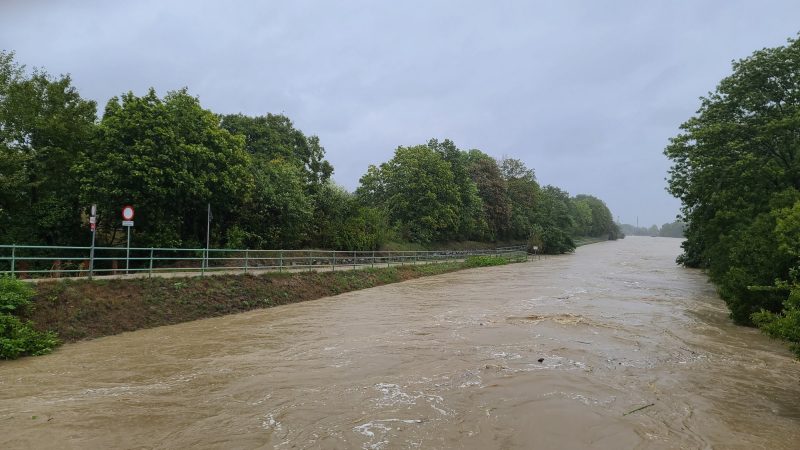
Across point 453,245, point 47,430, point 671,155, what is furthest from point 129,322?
point 453,245

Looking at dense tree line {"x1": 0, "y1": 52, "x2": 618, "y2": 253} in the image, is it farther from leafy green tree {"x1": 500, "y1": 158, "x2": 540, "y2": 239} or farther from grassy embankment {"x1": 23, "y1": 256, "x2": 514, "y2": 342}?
leafy green tree {"x1": 500, "y1": 158, "x2": 540, "y2": 239}

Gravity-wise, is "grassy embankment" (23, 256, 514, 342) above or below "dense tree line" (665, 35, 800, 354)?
below

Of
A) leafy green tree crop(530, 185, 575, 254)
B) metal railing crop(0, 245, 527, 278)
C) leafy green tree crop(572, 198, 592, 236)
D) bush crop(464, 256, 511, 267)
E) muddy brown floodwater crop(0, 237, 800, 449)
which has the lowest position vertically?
muddy brown floodwater crop(0, 237, 800, 449)

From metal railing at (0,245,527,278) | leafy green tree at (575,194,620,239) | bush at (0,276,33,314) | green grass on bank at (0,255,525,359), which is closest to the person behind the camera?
bush at (0,276,33,314)

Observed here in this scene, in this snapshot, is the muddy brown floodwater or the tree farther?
the tree

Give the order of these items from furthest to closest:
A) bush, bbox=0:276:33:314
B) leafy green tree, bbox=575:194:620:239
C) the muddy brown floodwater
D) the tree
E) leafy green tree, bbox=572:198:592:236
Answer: leafy green tree, bbox=575:194:620:239, leafy green tree, bbox=572:198:592:236, the tree, bush, bbox=0:276:33:314, the muddy brown floodwater

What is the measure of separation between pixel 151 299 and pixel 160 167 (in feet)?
23.7

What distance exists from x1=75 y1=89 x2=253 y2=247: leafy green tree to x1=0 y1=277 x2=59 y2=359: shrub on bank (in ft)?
25.0

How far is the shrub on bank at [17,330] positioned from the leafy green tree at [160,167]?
7635 mm

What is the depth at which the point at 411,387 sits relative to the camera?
764 cm

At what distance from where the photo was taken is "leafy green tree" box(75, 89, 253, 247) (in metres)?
18.2

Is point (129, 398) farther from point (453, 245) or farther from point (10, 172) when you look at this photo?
point (453, 245)

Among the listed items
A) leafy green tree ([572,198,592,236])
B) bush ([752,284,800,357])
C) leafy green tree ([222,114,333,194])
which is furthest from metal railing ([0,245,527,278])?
leafy green tree ([572,198,592,236])

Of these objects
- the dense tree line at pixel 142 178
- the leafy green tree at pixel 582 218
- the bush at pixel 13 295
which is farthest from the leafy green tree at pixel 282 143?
the leafy green tree at pixel 582 218
